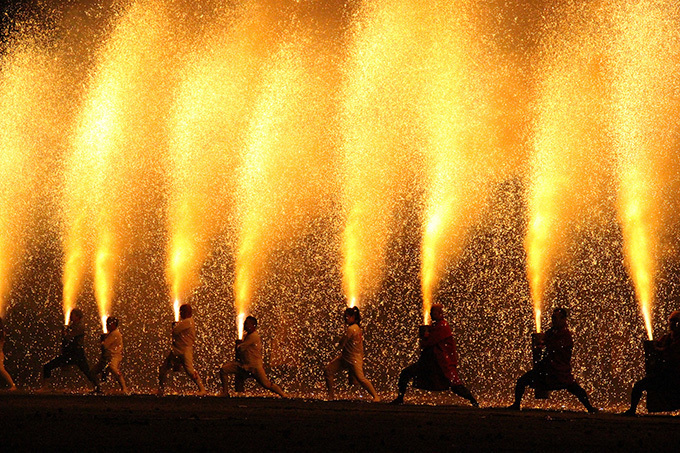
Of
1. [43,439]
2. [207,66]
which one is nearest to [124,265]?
[207,66]

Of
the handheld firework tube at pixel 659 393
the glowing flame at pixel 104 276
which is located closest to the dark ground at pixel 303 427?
the handheld firework tube at pixel 659 393

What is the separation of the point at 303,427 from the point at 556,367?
4834 mm

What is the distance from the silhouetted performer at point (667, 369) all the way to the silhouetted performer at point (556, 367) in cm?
88

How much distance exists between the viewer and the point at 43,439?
10.1m

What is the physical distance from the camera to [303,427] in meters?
11.9

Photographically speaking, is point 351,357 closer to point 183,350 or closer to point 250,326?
point 250,326

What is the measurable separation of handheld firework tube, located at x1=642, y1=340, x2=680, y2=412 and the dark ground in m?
0.20

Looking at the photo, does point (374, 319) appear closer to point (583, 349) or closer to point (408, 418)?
point (583, 349)

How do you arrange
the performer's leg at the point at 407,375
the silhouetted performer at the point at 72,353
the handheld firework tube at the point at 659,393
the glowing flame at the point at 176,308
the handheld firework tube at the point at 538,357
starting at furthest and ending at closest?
the glowing flame at the point at 176,308 → the silhouetted performer at the point at 72,353 → the performer's leg at the point at 407,375 → the handheld firework tube at the point at 538,357 → the handheld firework tube at the point at 659,393

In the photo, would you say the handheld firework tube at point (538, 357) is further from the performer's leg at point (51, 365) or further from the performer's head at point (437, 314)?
the performer's leg at point (51, 365)

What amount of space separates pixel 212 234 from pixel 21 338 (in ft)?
18.2

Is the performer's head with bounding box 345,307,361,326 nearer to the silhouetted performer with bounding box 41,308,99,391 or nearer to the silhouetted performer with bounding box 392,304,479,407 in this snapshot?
the silhouetted performer with bounding box 392,304,479,407

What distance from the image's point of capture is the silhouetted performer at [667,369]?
14.6m

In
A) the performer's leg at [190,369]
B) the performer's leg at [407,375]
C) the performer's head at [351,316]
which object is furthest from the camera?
the performer's leg at [190,369]
